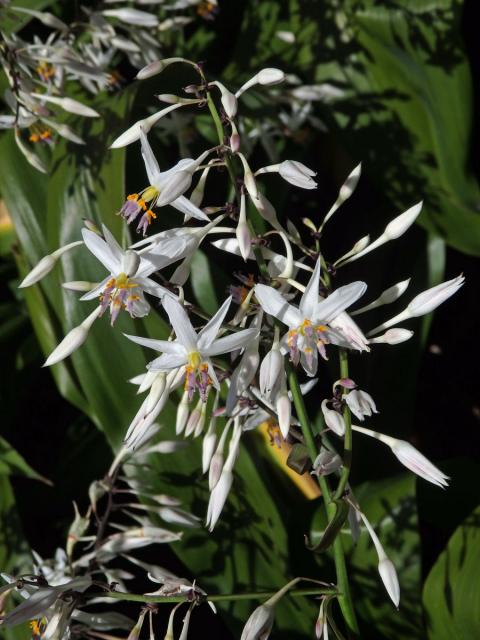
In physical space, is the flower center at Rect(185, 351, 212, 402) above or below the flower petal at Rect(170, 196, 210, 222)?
below

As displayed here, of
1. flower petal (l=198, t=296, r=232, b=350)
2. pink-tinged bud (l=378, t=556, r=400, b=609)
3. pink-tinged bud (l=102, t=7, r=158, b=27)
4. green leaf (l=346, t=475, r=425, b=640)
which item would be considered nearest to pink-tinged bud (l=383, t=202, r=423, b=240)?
flower petal (l=198, t=296, r=232, b=350)

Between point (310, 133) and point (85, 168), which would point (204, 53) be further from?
point (85, 168)

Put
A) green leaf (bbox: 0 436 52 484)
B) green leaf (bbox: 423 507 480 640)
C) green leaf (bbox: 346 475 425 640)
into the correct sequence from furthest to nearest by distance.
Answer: green leaf (bbox: 0 436 52 484) < green leaf (bbox: 346 475 425 640) < green leaf (bbox: 423 507 480 640)

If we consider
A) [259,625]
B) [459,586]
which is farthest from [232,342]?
[459,586]

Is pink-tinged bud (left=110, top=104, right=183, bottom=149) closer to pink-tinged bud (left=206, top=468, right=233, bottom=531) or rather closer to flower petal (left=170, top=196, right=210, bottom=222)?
flower petal (left=170, top=196, right=210, bottom=222)

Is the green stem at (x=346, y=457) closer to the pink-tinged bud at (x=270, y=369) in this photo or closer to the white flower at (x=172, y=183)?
the pink-tinged bud at (x=270, y=369)

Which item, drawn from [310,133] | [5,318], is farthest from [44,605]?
[310,133]

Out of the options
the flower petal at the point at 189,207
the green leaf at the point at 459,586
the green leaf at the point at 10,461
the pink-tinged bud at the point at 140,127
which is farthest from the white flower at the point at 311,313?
the green leaf at the point at 10,461
